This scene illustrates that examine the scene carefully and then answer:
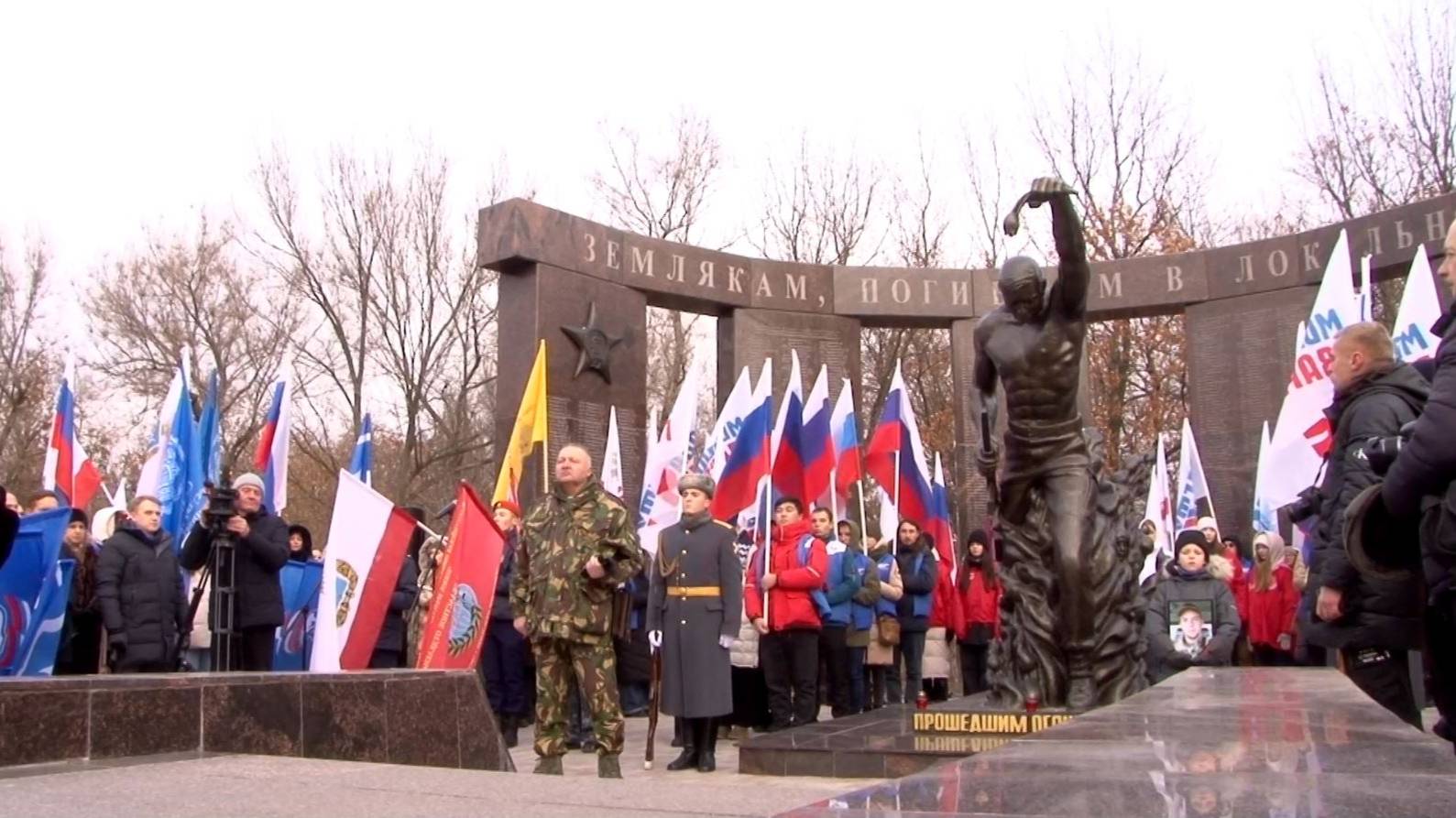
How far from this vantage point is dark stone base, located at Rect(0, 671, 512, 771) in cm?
507

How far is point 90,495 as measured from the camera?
13.9 meters

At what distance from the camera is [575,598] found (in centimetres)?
748

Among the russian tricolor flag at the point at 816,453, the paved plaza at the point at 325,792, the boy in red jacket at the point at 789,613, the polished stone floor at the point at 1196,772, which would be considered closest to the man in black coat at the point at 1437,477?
the polished stone floor at the point at 1196,772

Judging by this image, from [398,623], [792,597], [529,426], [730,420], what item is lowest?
[398,623]

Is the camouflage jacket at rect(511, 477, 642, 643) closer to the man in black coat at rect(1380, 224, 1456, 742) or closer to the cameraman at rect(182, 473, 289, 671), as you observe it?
the cameraman at rect(182, 473, 289, 671)

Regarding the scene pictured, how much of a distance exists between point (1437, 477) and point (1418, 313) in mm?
10186

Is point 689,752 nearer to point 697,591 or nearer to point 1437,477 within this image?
point 697,591

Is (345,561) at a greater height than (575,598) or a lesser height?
greater

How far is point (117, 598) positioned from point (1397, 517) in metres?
7.91

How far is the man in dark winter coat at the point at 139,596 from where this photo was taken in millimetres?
9094

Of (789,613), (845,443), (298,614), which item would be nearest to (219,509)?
(298,614)

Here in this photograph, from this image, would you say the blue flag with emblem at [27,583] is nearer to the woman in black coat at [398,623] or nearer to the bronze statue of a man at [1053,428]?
the woman in black coat at [398,623]

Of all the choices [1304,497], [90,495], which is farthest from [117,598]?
[1304,497]

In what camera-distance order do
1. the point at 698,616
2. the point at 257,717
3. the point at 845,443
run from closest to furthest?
1. the point at 257,717
2. the point at 698,616
3. the point at 845,443
